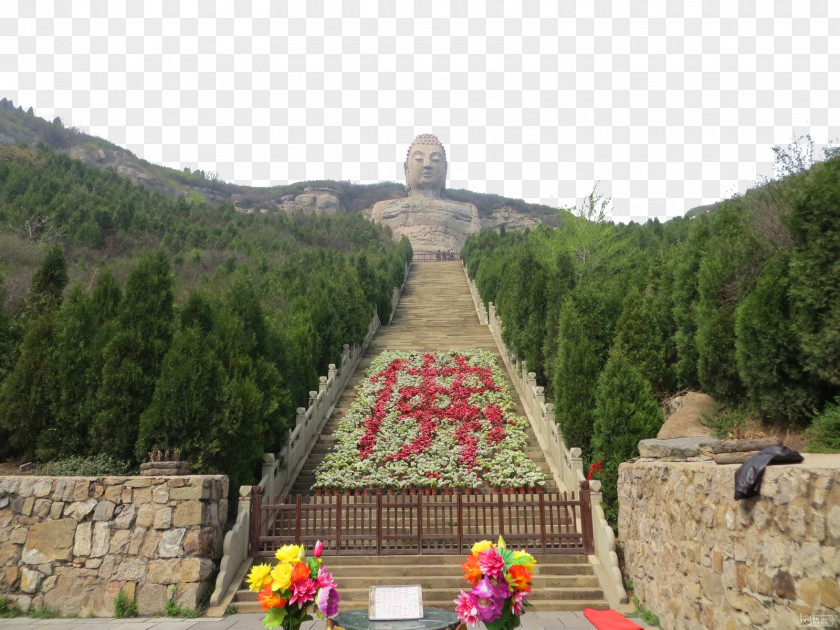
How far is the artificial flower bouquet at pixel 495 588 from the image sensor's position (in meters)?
3.96

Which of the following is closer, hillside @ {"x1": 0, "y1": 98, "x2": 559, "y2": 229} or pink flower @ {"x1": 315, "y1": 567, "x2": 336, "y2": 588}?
pink flower @ {"x1": 315, "y1": 567, "x2": 336, "y2": 588}

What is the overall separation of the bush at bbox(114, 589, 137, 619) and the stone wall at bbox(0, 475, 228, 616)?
0.19ft

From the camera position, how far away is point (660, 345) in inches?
431

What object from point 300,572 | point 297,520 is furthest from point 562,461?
point 300,572

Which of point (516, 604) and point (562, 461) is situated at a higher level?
point (562, 461)

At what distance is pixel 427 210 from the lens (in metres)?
52.2

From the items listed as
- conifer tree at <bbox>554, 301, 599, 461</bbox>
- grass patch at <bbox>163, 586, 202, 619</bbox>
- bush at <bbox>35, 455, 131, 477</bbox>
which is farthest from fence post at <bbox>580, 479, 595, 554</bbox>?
bush at <bbox>35, 455, 131, 477</bbox>

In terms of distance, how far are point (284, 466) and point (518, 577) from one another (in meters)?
7.67

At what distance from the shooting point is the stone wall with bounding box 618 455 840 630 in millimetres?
3537

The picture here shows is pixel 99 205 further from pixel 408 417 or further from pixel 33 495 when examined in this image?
pixel 33 495

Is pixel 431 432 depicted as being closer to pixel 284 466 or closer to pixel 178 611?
pixel 284 466

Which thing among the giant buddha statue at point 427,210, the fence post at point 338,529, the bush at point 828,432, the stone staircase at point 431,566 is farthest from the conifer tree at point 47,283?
the giant buddha statue at point 427,210

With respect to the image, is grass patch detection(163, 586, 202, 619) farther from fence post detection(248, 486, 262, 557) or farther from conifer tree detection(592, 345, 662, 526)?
conifer tree detection(592, 345, 662, 526)

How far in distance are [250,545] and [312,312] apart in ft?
25.3
